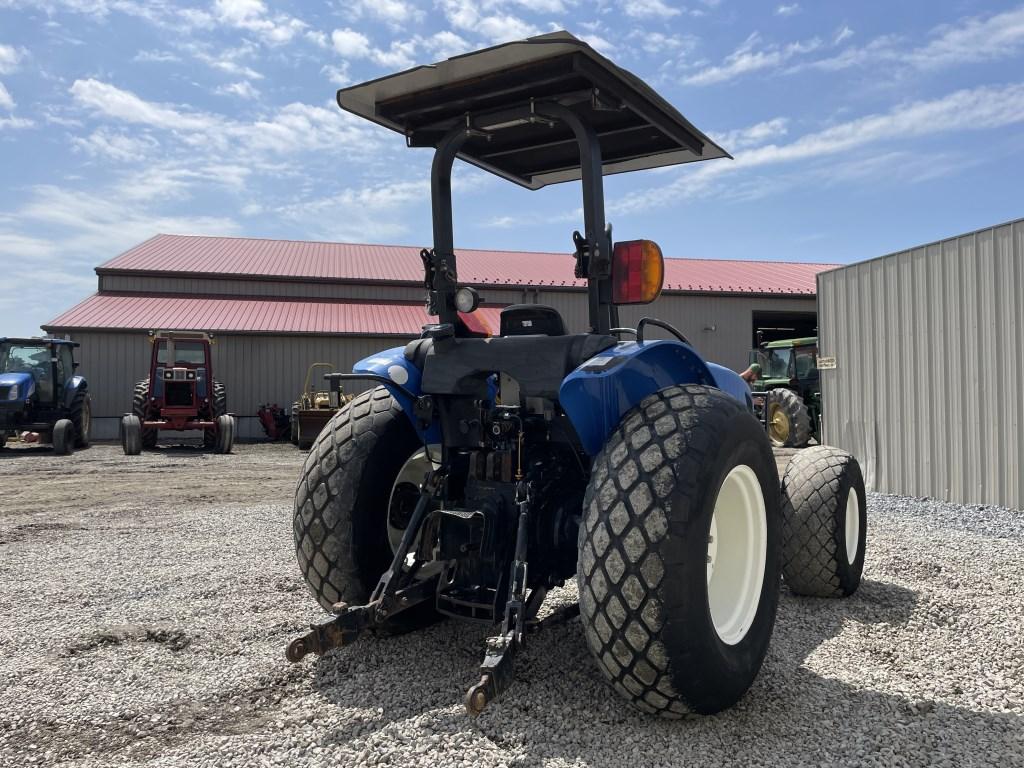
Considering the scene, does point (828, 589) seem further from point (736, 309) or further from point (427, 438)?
point (736, 309)

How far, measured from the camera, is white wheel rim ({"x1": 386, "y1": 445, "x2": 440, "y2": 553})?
3.19 meters

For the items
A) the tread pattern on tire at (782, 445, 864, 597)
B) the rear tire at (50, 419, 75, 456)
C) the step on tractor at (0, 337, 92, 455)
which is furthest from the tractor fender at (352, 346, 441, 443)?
the step on tractor at (0, 337, 92, 455)

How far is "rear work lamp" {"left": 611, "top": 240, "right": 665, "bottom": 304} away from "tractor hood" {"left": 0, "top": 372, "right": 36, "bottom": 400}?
15.3 meters

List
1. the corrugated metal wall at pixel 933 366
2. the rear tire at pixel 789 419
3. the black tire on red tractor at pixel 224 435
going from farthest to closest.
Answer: the black tire on red tractor at pixel 224 435 < the rear tire at pixel 789 419 < the corrugated metal wall at pixel 933 366

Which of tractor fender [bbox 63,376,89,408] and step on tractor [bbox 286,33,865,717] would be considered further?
tractor fender [bbox 63,376,89,408]

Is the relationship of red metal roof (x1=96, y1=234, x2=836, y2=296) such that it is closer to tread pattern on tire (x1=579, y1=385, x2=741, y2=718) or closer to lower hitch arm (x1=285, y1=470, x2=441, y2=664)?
lower hitch arm (x1=285, y1=470, x2=441, y2=664)

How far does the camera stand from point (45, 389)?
610 inches

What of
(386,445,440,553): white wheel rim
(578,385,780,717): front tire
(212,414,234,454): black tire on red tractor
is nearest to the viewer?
(578,385,780,717): front tire

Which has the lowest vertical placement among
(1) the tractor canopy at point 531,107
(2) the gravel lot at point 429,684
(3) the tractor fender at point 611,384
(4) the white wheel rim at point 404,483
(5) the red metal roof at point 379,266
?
(2) the gravel lot at point 429,684

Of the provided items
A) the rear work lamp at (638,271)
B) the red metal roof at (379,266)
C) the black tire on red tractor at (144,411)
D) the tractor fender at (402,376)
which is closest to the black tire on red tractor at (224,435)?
the black tire on red tractor at (144,411)

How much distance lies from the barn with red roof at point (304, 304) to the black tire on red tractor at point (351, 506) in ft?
46.9

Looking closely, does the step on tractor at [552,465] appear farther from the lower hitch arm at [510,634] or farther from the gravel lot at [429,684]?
the gravel lot at [429,684]

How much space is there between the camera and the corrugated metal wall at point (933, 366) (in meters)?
7.30

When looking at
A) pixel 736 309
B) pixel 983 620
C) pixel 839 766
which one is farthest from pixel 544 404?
pixel 736 309
